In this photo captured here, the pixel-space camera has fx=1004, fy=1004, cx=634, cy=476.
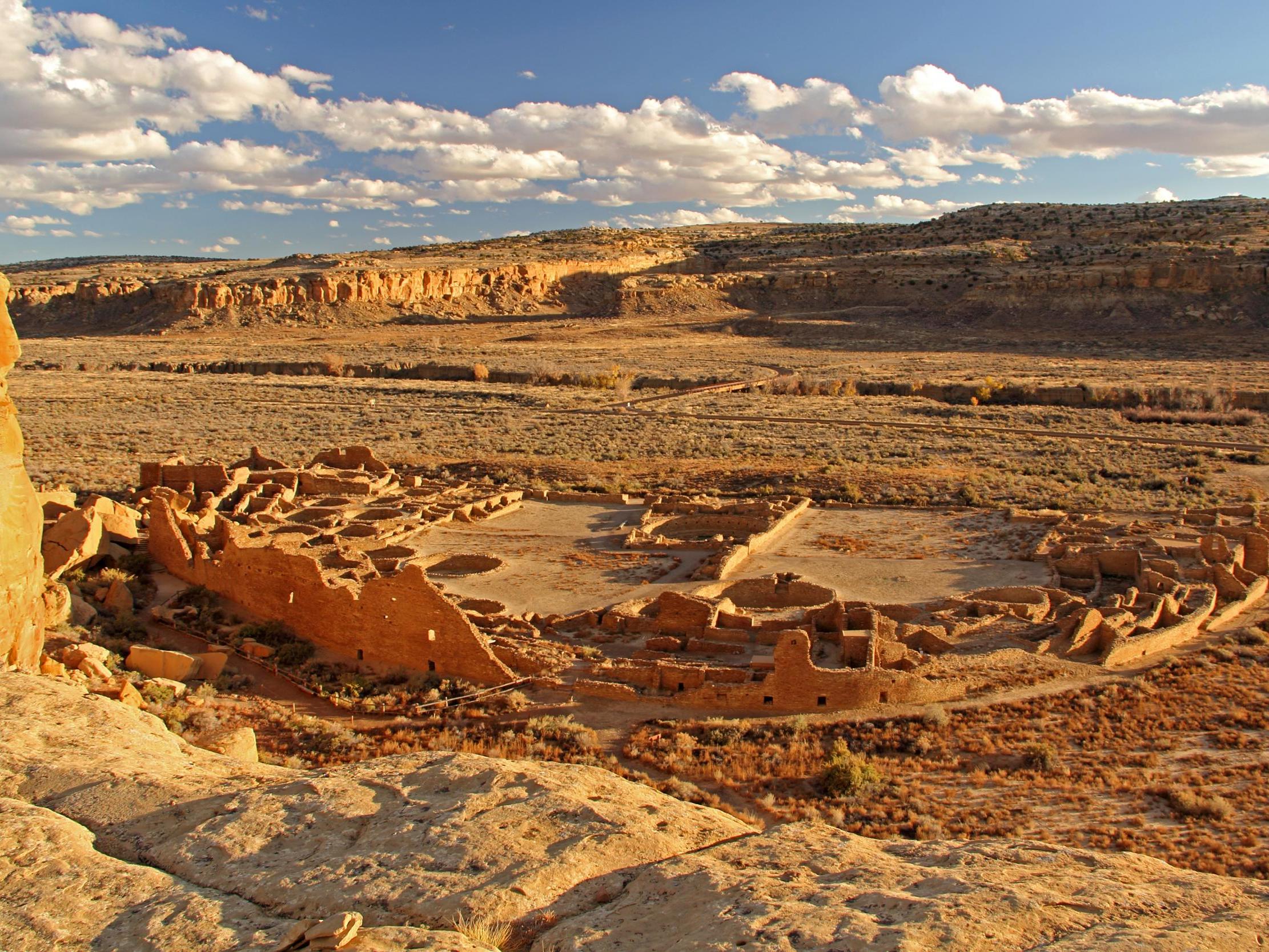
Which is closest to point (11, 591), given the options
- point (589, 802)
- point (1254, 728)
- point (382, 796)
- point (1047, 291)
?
point (382, 796)

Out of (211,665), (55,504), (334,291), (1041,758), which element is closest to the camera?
(1041,758)

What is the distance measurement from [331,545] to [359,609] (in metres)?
6.70

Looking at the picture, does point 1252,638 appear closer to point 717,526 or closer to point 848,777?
point 848,777

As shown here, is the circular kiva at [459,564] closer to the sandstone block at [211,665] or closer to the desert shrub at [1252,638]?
the sandstone block at [211,665]

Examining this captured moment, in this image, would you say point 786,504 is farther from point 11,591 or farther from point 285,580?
point 11,591

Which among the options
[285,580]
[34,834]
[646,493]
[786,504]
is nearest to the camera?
[34,834]

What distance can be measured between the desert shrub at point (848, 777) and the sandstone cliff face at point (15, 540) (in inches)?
357

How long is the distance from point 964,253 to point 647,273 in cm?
3228

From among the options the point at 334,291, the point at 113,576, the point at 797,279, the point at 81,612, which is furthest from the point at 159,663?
the point at 334,291

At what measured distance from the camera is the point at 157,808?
6.93 m

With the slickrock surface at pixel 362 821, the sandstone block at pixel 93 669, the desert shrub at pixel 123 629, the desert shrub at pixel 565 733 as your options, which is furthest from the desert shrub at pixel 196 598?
the slickrock surface at pixel 362 821

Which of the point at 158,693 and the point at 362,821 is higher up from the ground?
the point at 362,821

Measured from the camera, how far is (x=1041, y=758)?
12383mm

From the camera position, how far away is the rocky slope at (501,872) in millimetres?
5496
